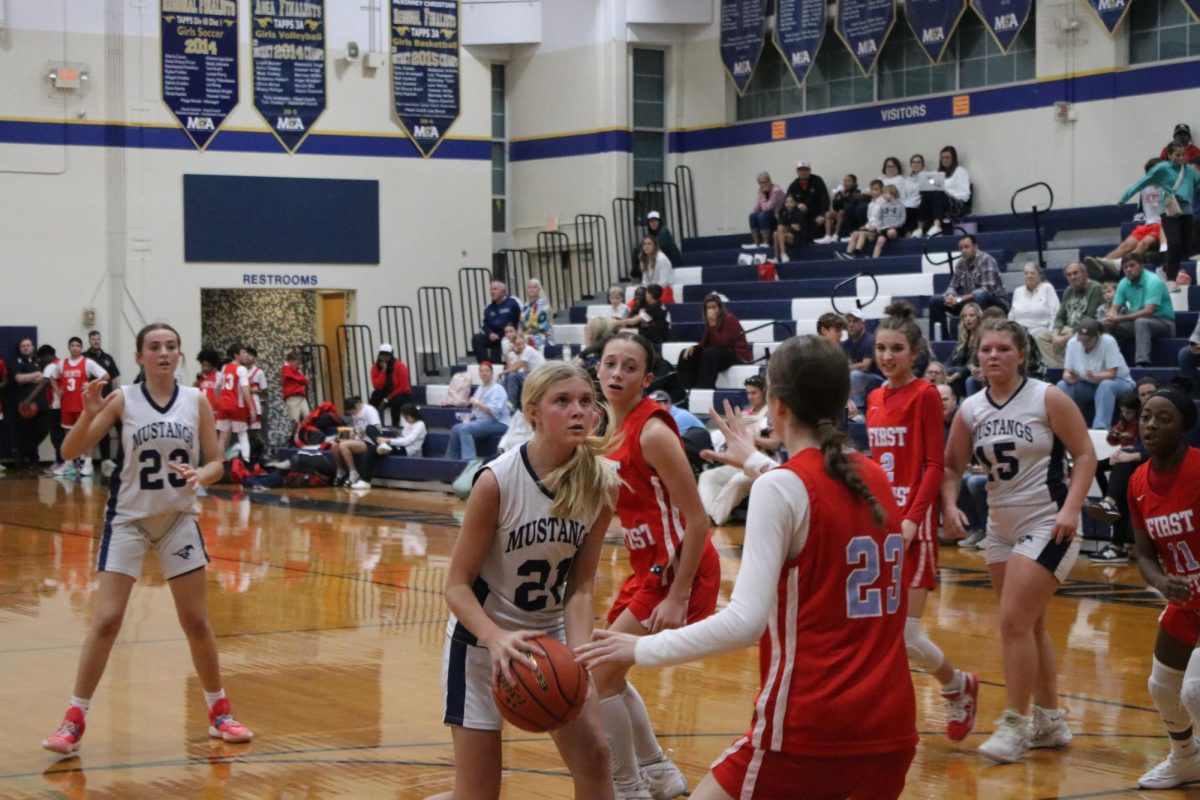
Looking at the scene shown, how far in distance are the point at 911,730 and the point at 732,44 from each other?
63.2ft

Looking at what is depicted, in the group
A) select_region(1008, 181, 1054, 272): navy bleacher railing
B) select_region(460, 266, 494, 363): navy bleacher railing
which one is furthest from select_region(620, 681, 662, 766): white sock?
select_region(460, 266, 494, 363): navy bleacher railing

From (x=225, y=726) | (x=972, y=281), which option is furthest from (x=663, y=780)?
(x=972, y=281)

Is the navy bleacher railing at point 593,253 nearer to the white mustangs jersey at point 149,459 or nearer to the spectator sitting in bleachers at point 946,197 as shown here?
the spectator sitting in bleachers at point 946,197

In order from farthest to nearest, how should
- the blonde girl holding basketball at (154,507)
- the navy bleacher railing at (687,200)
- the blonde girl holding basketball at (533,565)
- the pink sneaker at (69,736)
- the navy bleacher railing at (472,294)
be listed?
the navy bleacher railing at (687,200) → the navy bleacher railing at (472,294) → the blonde girl holding basketball at (154,507) → the pink sneaker at (69,736) → the blonde girl holding basketball at (533,565)

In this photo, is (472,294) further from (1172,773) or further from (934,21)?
(1172,773)

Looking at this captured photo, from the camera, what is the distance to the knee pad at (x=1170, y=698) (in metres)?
5.45

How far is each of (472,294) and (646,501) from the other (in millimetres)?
17904

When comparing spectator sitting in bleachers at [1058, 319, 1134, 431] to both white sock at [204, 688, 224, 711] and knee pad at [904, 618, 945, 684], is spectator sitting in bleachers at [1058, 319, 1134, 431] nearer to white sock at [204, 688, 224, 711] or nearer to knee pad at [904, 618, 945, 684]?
knee pad at [904, 618, 945, 684]

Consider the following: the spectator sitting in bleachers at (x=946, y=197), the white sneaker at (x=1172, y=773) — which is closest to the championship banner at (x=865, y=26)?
the spectator sitting in bleachers at (x=946, y=197)

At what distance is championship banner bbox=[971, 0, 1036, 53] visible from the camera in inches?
723

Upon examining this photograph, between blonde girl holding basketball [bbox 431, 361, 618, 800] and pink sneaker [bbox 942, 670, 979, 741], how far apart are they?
→ 2.34 m

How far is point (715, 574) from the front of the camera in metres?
5.29

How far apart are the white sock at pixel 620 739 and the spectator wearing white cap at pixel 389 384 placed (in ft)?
48.1

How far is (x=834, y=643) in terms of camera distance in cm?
335
